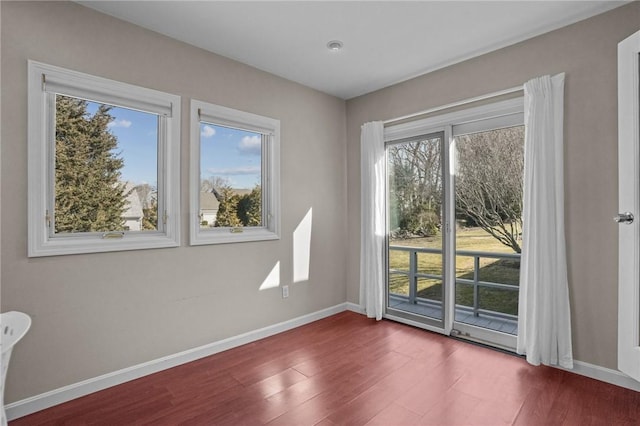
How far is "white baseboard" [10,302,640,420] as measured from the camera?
2.06 m

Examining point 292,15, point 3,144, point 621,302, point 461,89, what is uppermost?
point 292,15

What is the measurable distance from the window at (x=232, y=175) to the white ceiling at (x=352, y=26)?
591 millimetres

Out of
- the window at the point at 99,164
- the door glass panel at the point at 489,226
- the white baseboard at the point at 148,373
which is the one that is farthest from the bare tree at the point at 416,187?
the window at the point at 99,164

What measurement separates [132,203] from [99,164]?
353mm

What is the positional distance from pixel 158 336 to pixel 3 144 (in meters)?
1.62

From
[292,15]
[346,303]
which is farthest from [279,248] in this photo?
[292,15]

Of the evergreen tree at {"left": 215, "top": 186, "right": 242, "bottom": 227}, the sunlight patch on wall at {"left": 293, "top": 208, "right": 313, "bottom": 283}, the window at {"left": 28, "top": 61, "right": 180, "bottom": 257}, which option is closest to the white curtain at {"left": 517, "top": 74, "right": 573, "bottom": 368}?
Result: the sunlight patch on wall at {"left": 293, "top": 208, "right": 313, "bottom": 283}

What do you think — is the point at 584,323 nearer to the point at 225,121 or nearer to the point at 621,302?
the point at 621,302

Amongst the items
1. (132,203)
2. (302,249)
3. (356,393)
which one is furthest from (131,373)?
(302,249)

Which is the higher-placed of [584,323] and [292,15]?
[292,15]

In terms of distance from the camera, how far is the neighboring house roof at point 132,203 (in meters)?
2.55

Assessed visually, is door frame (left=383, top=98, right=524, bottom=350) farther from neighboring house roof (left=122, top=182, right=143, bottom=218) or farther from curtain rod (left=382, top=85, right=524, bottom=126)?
neighboring house roof (left=122, top=182, right=143, bottom=218)

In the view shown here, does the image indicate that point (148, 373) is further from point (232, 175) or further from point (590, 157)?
point (590, 157)

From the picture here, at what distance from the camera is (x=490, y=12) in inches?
94.3
